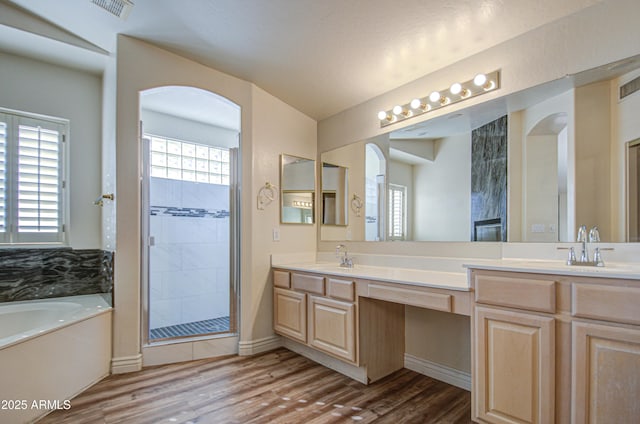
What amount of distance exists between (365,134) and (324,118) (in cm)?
65

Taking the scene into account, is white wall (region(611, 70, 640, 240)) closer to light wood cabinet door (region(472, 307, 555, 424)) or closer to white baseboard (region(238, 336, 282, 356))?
light wood cabinet door (region(472, 307, 555, 424))

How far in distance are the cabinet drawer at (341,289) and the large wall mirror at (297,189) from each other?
0.98 meters

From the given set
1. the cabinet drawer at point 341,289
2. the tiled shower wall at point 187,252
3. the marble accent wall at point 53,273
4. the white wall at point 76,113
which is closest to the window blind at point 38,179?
the white wall at point 76,113

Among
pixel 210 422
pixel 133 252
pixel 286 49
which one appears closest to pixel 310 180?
pixel 286 49

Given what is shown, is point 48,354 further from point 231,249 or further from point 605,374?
point 605,374

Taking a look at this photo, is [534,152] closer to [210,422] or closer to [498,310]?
[498,310]

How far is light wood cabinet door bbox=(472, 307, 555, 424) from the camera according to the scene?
144cm

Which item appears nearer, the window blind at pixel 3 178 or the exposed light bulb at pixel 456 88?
the exposed light bulb at pixel 456 88

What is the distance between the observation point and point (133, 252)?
8.15 feet

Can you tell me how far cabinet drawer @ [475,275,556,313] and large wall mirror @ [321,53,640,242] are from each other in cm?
52

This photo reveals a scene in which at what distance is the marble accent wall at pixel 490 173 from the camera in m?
2.10

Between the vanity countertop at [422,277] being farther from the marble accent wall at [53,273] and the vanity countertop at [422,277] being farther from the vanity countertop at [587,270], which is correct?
the marble accent wall at [53,273]

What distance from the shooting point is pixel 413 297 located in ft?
6.40

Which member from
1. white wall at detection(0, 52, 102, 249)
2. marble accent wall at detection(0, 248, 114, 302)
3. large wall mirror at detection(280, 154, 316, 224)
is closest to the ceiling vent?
white wall at detection(0, 52, 102, 249)
